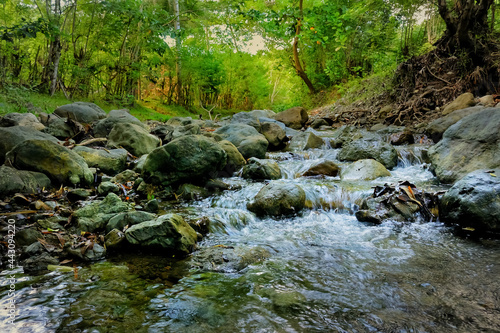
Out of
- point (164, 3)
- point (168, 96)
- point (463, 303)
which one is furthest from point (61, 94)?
point (463, 303)

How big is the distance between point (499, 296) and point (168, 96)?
24746 millimetres

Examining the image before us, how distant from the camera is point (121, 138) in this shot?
25.0 feet

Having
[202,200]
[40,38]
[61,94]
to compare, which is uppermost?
[40,38]

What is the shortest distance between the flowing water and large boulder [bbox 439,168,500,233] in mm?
303

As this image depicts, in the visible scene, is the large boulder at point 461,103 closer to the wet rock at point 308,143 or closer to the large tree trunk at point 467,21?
the large tree trunk at point 467,21

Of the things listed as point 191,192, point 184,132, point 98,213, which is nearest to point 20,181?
point 98,213

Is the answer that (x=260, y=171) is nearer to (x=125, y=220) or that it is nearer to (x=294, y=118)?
(x=125, y=220)

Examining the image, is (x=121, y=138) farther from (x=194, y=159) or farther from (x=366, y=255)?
(x=366, y=255)

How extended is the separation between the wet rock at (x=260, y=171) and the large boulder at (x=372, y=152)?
2.21m

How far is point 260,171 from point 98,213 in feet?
11.8

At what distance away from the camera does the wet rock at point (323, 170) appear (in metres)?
6.84

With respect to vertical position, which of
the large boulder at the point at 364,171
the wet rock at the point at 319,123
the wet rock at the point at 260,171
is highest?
the wet rock at the point at 319,123

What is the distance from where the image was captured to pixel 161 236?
3150 millimetres

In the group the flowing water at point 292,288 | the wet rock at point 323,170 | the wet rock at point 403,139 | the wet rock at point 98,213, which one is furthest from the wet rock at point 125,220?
the wet rock at point 403,139
